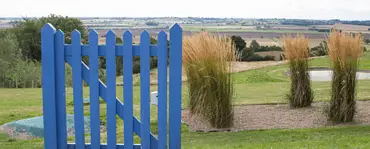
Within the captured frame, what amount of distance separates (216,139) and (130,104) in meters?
3.24

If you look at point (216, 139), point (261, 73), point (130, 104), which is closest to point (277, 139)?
point (216, 139)

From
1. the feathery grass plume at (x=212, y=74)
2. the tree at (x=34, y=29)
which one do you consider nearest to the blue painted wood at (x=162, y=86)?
the feathery grass plume at (x=212, y=74)

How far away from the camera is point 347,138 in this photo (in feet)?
23.4

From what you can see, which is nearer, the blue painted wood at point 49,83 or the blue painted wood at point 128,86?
the blue painted wood at point 128,86

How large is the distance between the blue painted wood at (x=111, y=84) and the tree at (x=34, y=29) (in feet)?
114

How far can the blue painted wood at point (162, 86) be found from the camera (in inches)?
179

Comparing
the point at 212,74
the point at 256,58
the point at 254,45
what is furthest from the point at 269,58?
the point at 212,74

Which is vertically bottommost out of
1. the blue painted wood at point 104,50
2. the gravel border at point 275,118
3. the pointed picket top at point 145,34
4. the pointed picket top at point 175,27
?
the gravel border at point 275,118

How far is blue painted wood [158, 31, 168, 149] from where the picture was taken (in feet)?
14.9

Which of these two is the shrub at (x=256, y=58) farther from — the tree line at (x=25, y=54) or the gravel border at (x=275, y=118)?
the gravel border at (x=275, y=118)

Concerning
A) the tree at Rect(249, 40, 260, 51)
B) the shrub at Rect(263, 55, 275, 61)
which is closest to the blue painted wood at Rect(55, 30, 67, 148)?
the tree at Rect(249, 40, 260, 51)

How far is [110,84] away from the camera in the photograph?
471 cm

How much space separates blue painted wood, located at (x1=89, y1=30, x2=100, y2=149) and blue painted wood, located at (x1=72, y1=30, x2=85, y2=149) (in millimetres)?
108

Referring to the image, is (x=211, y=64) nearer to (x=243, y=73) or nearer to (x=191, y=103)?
(x=191, y=103)
